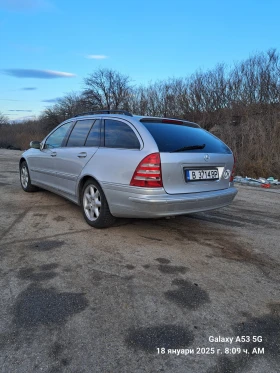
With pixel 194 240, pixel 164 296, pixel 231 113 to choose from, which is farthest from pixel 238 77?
pixel 164 296

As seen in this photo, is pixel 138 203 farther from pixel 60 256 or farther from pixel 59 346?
pixel 59 346

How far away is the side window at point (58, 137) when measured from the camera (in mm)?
5515

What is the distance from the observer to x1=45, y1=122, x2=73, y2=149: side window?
18.1 ft

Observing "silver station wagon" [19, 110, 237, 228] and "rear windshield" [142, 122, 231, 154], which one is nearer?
"silver station wagon" [19, 110, 237, 228]

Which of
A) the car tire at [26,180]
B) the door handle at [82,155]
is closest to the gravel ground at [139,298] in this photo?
the door handle at [82,155]

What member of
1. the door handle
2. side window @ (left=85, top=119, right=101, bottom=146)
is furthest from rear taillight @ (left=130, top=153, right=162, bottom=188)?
the door handle

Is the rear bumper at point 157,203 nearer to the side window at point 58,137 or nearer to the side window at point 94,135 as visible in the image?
the side window at point 94,135

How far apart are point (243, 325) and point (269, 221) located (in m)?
3.19

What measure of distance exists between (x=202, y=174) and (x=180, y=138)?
22.0 inches

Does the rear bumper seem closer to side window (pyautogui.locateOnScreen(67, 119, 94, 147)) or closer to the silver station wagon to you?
the silver station wagon

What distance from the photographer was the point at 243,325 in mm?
2287

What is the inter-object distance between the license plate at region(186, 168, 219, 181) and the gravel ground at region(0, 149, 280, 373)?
32.5 inches

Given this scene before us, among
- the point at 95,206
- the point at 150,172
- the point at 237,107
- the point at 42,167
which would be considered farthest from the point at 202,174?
the point at 237,107

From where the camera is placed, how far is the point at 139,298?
263 cm
